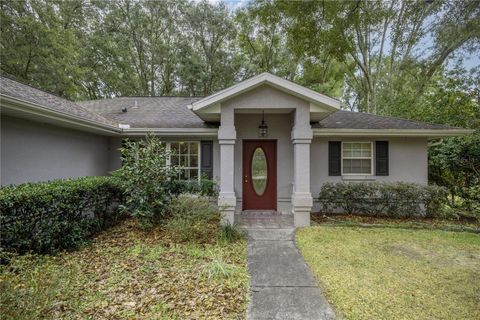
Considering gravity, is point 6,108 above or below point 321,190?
above

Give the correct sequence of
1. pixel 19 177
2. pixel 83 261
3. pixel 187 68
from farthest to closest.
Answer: pixel 187 68
pixel 19 177
pixel 83 261

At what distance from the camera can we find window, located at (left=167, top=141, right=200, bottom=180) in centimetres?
881

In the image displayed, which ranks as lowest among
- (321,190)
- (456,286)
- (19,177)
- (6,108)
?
(456,286)

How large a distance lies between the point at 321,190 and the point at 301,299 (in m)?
5.14

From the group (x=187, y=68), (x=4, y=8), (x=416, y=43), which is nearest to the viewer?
(x=4, y=8)

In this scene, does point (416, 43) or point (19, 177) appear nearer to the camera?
point (19, 177)

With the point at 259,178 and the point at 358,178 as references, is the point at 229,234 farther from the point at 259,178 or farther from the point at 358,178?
the point at 358,178

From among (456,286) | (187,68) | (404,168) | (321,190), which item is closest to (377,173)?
(404,168)

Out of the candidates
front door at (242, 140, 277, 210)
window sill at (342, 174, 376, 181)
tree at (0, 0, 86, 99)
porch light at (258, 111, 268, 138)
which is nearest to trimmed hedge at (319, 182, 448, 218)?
window sill at (342, 174, 376, 181)

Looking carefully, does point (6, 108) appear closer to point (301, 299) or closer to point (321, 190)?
point (301, 299)

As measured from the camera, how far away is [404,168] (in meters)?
8.72

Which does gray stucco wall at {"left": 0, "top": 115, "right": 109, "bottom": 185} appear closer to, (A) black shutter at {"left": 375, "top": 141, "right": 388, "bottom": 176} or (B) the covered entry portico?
(B) the covered entry portico

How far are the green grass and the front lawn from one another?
4.92 feet

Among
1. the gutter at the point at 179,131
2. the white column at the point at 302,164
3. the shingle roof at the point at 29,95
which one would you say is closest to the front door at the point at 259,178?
the gutter at the point at 179,131
